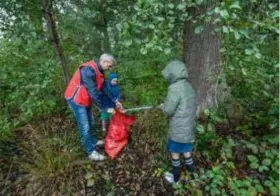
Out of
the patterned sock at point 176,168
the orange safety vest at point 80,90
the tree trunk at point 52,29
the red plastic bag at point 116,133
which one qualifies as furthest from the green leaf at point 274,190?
the tree trunk at point 52,29

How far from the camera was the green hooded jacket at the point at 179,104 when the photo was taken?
3459 millimetres

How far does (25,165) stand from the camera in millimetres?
3924

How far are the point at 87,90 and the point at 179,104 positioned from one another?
1.16 meters

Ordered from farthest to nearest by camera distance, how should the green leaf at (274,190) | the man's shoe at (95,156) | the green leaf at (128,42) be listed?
the man's shoe at (95,156) → the green leaf at (274,190) → the green leaf at (128,42)

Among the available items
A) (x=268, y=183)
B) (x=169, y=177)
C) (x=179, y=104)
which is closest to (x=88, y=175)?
(x=169, y=177)

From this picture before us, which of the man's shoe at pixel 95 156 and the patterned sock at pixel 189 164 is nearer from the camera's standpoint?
the patterned sock at pixel 189 164

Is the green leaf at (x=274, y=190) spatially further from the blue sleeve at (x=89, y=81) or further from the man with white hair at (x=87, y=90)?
the blue sleeve at (x=89, y=81)

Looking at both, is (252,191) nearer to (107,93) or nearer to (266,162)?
(266,162)

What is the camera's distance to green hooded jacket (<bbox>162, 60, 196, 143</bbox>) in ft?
11.3

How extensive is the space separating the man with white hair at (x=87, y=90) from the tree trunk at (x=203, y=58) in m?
1.04

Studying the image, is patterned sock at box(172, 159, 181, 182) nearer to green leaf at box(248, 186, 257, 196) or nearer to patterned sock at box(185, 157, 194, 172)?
patterned sock at box(185, 157, 194, 172)

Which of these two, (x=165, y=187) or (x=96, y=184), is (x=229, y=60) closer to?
(x=165, y=187)

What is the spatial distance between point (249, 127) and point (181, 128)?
1.27 metres

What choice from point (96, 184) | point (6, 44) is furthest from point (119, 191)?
point (6, 44)
